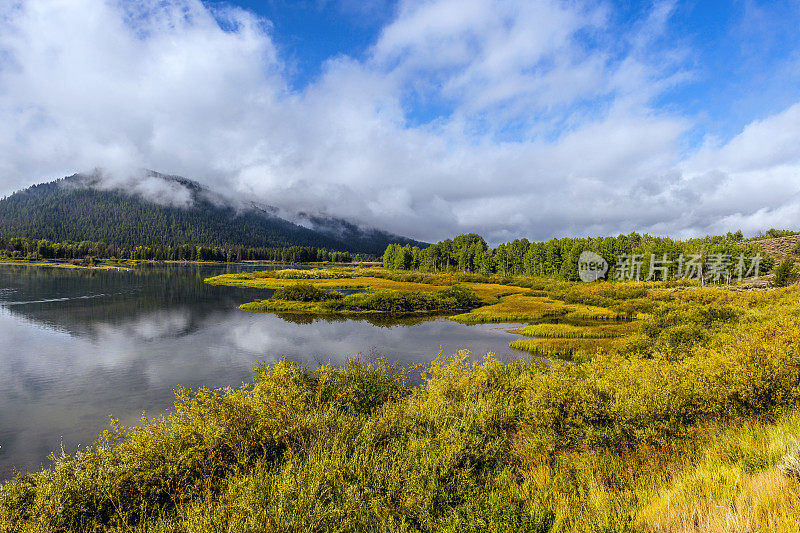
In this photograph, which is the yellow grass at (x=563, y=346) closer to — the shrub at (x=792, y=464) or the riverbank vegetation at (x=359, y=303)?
the riverbank vegetation at (x=359, y=303)

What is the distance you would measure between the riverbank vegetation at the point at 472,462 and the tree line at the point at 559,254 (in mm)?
116064

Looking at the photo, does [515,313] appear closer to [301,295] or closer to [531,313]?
[531,313]

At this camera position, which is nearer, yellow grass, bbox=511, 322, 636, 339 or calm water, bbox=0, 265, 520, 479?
calm water, bbox=0, 265, 520, 479

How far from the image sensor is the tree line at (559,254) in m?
113

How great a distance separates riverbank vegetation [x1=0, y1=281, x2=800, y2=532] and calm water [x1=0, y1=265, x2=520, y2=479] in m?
11.5

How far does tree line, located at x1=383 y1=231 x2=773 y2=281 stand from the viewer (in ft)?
372

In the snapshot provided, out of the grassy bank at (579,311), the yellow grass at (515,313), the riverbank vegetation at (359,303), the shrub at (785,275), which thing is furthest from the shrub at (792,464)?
the shrub at (785,275)

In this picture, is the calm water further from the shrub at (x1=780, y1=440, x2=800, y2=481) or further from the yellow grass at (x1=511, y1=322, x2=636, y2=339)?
the shrub at (x1=780, y1=440, x2=800, y2=481)

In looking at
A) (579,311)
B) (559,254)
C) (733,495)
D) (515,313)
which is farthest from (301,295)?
(559,254)

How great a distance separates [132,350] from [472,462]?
36.2 m

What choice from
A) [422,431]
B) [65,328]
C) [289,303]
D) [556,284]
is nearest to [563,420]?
[422,431]

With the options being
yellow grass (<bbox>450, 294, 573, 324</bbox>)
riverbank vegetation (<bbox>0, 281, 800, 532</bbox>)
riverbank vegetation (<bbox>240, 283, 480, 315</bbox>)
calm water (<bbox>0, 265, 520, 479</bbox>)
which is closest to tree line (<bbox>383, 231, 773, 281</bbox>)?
yellow grass (<bbox>450, 294, 573, 324</bbox>)

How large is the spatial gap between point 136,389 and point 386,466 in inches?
914

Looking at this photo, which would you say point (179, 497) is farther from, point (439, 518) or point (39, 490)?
point (439, 518)
